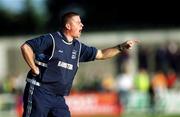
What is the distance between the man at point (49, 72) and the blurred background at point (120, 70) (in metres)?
13.8

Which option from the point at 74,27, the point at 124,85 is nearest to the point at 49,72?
the point at 74,27

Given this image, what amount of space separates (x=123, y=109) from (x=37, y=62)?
15386 mm

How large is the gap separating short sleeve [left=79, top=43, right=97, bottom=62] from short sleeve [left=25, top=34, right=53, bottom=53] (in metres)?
0.67

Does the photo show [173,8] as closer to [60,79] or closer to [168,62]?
[168,62]

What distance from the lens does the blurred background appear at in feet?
89.8

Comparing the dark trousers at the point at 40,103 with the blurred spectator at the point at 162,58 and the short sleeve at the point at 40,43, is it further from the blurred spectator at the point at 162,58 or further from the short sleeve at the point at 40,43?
the blurred spectator at the point at 162,58

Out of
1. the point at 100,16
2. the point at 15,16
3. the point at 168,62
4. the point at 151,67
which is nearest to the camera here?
the point at 168,62

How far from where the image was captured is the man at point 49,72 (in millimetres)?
12227

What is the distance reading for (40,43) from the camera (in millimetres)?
12180

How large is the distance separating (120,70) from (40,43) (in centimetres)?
2339

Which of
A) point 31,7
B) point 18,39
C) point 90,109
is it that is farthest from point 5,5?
point 90,109

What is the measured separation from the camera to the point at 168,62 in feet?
105

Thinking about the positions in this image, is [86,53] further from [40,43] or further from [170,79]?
[170,79]

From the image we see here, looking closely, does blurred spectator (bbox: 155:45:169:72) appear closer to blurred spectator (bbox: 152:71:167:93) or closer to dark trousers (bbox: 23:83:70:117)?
blurred spectator (bbox: 152:71:167:93)
